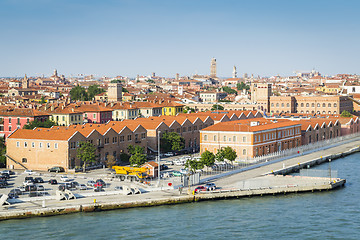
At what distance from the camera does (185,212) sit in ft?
88.5

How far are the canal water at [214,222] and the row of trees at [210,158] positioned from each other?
177 inches

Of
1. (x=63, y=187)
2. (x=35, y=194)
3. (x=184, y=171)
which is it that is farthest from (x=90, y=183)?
(x=184, y=171)

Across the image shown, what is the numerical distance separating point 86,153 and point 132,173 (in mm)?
4014

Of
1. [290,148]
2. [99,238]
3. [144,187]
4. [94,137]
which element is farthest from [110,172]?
[290,148]

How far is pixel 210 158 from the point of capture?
3481 cm

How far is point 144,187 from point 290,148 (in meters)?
20.1

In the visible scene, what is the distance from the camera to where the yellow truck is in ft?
106

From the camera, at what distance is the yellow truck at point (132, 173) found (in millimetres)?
32344

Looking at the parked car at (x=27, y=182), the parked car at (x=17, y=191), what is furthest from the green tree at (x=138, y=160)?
the parked car at (x=17, y=191)

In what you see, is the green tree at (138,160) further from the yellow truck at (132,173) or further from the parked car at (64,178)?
the parked car at (64,178)

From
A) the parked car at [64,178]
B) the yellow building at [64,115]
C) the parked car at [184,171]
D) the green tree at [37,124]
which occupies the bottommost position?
the parked car at [64,178]

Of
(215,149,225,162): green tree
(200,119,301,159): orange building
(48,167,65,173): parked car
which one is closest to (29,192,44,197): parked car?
(48,167,65,173): parked car

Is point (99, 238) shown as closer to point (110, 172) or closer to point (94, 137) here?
point (110, 172)

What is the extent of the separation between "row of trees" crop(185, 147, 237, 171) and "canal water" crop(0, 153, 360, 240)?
4501 mm
